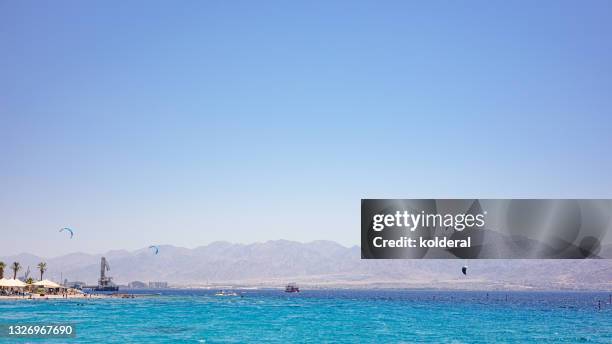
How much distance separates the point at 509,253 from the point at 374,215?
561cm

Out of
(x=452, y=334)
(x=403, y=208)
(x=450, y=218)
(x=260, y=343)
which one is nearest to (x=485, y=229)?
(x=450, y=218)

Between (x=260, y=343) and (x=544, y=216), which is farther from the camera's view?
(x=260, y=343)

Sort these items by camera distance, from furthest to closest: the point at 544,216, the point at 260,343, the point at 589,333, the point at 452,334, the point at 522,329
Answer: the point at 522,329, the point at 589,333, the point at 452,334, the point at 260,343, the point at 544,216

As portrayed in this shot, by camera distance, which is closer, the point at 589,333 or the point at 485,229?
the point at 485,229

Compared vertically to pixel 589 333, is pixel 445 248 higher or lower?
higher

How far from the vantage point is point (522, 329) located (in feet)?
281

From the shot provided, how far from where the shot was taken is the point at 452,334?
74.9 m

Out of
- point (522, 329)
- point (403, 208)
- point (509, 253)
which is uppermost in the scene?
point (403, 208)

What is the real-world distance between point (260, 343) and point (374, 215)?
40.4m

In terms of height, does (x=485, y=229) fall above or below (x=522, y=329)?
above

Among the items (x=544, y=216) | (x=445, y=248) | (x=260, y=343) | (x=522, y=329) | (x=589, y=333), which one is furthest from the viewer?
(x=522, y=329)

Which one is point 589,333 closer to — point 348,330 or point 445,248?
point 348,330

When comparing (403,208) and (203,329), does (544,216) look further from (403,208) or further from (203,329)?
(203,329)

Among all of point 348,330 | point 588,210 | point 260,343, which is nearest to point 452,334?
point 348,330
